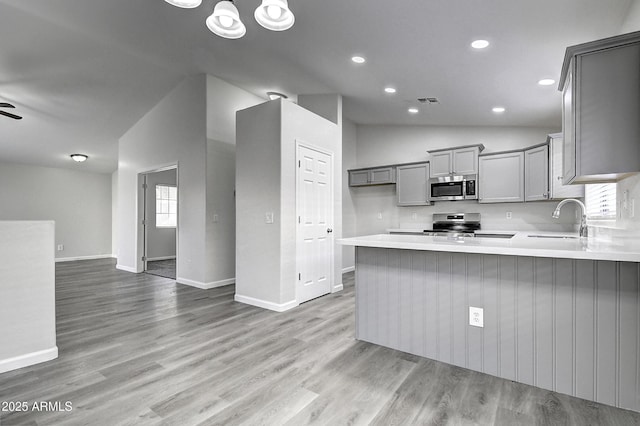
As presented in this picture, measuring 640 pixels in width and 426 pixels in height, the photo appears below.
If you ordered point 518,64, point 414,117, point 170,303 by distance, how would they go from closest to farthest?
point 518,64, point 170,303, point 414,117

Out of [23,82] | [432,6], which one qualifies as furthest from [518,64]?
[23,82]

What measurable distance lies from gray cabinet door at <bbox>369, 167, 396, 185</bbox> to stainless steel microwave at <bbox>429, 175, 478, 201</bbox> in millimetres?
751

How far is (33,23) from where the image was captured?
367 centimetres

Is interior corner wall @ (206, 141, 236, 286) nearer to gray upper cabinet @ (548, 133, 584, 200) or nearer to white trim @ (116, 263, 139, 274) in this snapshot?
white trim @ (116, 263, 139, 274)

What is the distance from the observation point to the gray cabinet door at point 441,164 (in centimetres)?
529

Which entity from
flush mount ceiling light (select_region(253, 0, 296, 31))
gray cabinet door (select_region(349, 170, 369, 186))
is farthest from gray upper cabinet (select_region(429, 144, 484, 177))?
flush mount ceiling light (select_region(253, 0, 296, 31))

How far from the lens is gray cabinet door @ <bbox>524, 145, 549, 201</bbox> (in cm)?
433

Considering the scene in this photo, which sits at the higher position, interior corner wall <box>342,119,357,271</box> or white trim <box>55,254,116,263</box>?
interior corner wall <box>342,119,357,271</box>

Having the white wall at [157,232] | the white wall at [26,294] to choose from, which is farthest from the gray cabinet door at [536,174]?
the white wall at [157,232]

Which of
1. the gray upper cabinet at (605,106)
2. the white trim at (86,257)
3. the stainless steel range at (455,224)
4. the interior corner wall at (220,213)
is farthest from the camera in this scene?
the white trim at (86,257)

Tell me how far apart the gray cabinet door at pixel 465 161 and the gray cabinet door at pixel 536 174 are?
684 millimetres

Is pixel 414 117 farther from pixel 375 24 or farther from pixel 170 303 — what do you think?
pixel 170 303

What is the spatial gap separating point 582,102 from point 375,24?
177 centimetres

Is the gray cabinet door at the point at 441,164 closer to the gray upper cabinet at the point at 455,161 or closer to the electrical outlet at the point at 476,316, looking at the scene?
the gray upper cabinet at the point at 455,161
